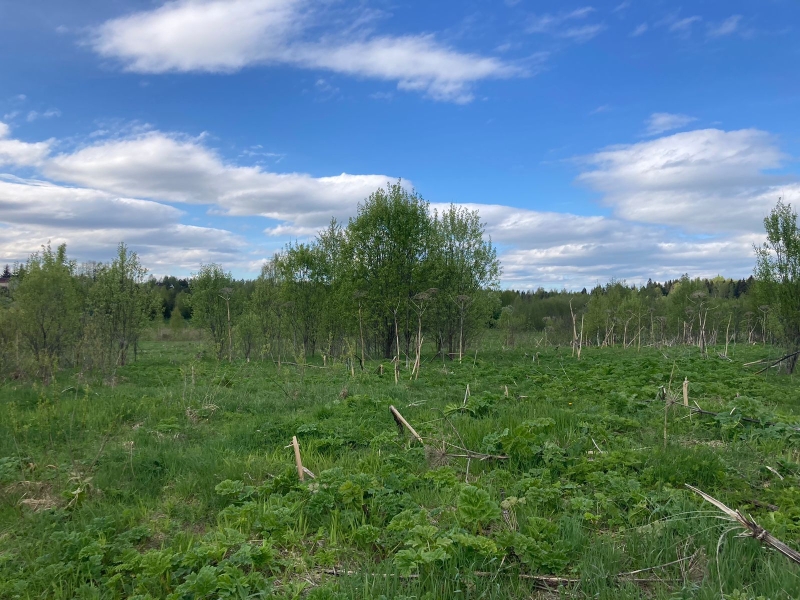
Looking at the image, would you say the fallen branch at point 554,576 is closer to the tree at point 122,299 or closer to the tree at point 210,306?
the tree at point 122,299

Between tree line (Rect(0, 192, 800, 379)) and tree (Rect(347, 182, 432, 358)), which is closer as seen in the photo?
tree line (Rect(0, 192, 800, 379))

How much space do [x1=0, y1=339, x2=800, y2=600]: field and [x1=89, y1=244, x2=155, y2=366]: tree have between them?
18057 mm

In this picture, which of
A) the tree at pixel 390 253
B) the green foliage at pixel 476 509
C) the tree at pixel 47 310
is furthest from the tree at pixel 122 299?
the green foliage at pixel 476 509

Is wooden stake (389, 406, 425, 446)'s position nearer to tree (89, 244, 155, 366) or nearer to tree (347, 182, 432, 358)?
tree (347, 182, 432, 358)

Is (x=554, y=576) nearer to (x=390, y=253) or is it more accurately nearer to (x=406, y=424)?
(x=406, y=424)

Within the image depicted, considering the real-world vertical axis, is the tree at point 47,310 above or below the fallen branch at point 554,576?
above

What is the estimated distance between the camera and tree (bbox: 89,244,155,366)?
24.0m

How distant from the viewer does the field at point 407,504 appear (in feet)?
10.6

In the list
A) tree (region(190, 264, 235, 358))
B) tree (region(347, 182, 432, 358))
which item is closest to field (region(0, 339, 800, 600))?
tree (region(347, 182, 432, 358))

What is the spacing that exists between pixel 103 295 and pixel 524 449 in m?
24.5

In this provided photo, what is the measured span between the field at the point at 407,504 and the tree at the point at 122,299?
1806 cm

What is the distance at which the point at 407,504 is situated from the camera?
4.36 meters

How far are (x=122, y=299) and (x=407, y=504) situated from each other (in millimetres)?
24349

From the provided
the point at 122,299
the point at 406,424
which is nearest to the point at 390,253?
the point at 122,299
